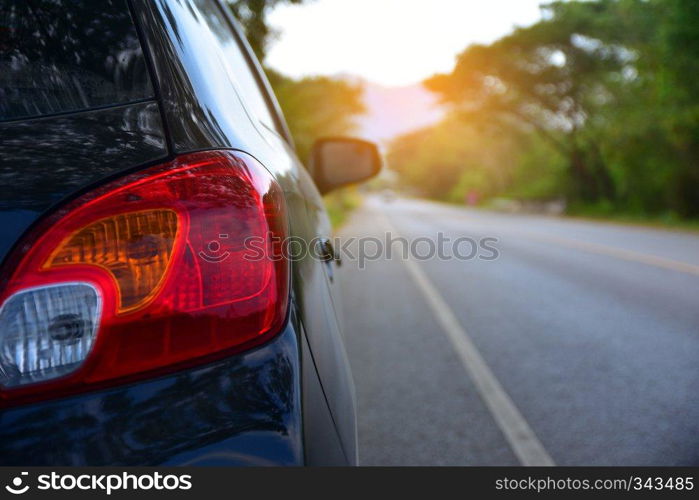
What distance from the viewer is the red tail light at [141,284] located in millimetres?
917

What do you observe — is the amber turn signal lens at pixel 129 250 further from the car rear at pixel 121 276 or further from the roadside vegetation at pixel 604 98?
the roadside vegetation at pixel 604 98

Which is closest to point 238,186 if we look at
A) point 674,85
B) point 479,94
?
point 674,85

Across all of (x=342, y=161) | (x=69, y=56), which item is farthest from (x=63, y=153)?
(x=342, y=161)

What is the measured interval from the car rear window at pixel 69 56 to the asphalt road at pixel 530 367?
2.23m

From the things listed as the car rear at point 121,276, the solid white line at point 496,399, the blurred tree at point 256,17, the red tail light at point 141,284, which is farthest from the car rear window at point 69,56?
the blurred tree at point 256,17

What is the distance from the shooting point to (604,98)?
31609mm

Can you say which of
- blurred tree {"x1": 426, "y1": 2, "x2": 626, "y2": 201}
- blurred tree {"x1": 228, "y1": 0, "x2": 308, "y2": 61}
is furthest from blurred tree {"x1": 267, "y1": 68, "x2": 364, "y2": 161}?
blurred tree {"x1": 426, "y1": 2, "x2": 626, "y2": 201}

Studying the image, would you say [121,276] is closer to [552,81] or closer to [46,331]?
[46,331]

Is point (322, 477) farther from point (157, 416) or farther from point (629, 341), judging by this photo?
point (629, 341)

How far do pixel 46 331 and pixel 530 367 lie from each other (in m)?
3.83

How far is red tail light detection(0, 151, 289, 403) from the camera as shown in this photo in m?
0.92

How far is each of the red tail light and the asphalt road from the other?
2.01 metres

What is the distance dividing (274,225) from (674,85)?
23.5 metres

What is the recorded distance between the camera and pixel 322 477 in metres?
1.02
